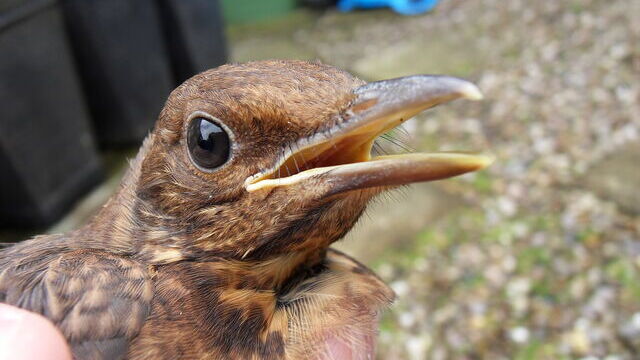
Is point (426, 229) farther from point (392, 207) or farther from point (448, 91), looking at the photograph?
point (448, 91)

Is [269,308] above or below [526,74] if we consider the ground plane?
above

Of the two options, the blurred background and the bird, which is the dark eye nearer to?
the bird

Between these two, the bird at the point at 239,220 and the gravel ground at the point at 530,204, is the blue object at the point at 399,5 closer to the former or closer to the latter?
the gravel ground at the point at 530,204

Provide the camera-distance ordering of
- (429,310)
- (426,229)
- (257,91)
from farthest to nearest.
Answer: (426,229) < (429,310) < (257,91)

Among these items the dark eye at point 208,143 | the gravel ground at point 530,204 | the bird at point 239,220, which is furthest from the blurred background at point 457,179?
the dark eye at point 208,143

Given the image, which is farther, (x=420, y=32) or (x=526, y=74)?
(x=420, y=32)

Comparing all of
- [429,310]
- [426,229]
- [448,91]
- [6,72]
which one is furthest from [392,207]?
[448,91]
